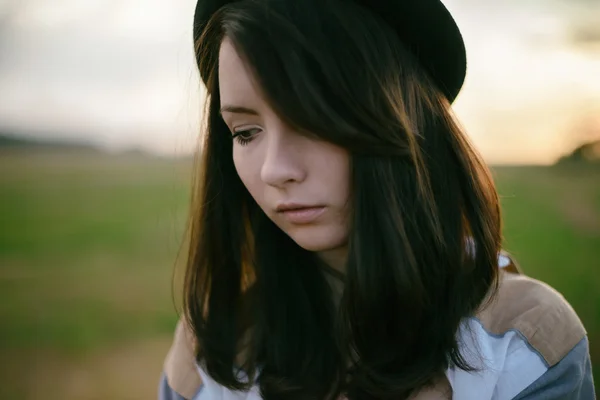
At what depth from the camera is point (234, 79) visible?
82 centimetres

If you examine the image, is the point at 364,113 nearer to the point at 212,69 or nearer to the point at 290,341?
the point at 212,69

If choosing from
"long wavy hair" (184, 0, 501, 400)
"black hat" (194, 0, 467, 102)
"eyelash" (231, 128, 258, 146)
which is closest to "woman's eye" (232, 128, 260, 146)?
"eyelash" (231, 128, 258, 146)

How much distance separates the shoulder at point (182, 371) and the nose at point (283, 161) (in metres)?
0.49

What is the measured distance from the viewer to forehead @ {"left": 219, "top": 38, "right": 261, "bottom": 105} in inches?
31.7

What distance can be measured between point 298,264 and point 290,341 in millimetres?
151

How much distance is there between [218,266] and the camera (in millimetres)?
1095

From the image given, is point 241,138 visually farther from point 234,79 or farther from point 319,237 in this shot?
point 319,237

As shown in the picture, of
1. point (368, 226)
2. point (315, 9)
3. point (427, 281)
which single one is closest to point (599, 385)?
point (427, 281)

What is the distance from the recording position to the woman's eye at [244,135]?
0.87 m

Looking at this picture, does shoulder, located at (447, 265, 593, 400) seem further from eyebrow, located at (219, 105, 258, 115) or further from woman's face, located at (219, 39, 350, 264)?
eyebrow, located at (219, 105, 258, 115)

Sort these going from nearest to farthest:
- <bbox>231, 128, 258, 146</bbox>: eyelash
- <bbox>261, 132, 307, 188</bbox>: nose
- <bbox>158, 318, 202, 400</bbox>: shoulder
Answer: <bbox>261, 132, 307, 188</bbox>: nose < <bbox>231, 128, 258, 146</bbox>: eyelash < <bbox>158, 318, 202, 400</bbox>: shoulder

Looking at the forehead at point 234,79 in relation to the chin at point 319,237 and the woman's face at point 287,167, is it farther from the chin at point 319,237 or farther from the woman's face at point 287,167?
the chin at point 319,237

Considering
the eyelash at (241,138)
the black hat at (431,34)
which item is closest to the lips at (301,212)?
the eyelash at (241,138)

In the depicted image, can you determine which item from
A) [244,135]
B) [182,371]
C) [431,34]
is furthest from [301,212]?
[182,371]
